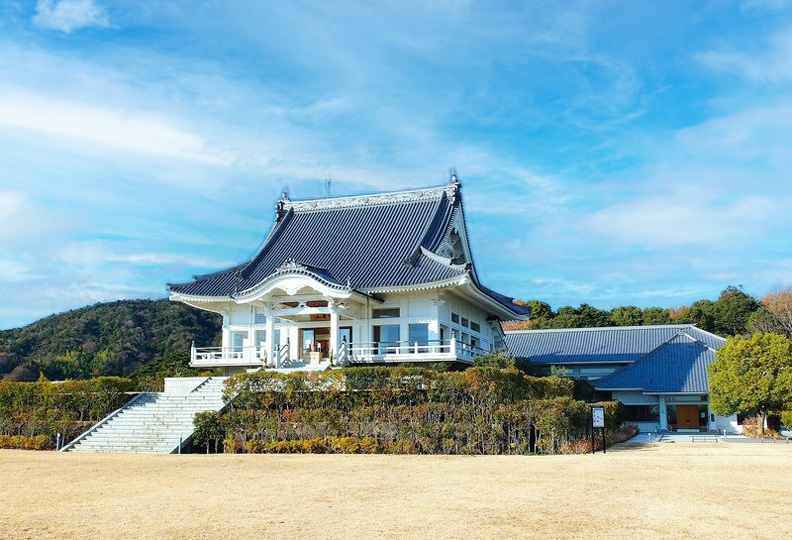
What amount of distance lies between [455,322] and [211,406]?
1109 centimetres

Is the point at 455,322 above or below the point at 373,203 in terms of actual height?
below

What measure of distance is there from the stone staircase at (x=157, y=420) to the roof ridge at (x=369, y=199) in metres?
12.2

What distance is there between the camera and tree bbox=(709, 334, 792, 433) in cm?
2948

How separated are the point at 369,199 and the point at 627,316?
3398 cm

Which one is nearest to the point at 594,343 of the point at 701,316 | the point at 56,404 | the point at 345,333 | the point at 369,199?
the point at 701,316

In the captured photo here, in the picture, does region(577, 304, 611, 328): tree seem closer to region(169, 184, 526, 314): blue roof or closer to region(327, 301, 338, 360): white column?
region(169, 184, 526, 314): blue roof

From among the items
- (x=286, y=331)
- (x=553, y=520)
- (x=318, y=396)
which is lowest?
(x=553, y=520)

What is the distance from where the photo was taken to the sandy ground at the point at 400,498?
9.66 meters

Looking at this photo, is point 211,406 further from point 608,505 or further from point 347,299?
point 608,505

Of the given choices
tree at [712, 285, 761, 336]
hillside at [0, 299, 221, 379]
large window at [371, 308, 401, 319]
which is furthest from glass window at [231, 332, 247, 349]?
tree at [712, 285, 761, 336]

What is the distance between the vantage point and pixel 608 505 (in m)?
11.3

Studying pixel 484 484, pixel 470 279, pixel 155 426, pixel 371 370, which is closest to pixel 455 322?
pixel 470 279

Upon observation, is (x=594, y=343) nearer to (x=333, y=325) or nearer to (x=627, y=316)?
(x=627, y=316)

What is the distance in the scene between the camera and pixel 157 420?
79.3ft
